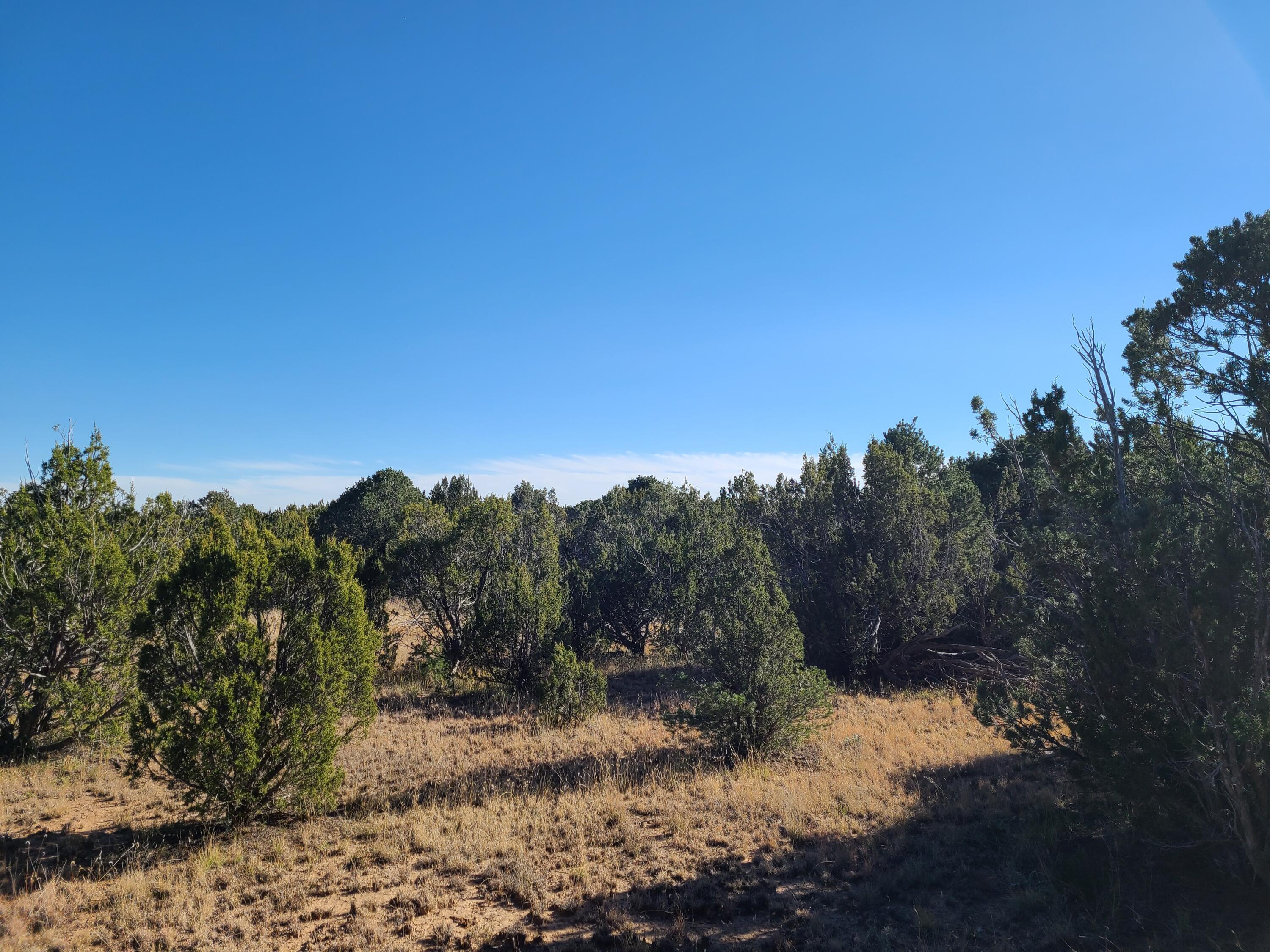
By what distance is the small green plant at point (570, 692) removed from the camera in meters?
12.6

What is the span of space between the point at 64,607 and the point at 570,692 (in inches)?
340

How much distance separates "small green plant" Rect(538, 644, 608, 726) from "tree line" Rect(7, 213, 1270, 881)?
57 mm

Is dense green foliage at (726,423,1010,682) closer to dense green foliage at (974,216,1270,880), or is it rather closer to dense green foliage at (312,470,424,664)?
dense green foliage at (974,216,1270,880)

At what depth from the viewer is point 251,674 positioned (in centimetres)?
664

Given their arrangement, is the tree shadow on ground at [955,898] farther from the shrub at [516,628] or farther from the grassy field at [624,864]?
the shrub at [516,628]

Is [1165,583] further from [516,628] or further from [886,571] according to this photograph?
[516,628]

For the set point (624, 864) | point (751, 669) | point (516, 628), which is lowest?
point (624, 864)

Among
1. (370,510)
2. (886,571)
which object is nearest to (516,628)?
(886,571)

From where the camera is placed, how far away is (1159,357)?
243 inches

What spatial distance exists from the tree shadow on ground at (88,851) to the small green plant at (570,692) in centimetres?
654

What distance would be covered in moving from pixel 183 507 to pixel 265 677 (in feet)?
27.9

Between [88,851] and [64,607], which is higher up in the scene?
[64,607]

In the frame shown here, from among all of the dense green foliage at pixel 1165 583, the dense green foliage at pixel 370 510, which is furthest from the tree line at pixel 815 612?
the dense green foliage at pixel 370 510

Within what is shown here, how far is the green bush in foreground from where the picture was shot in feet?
21.1
